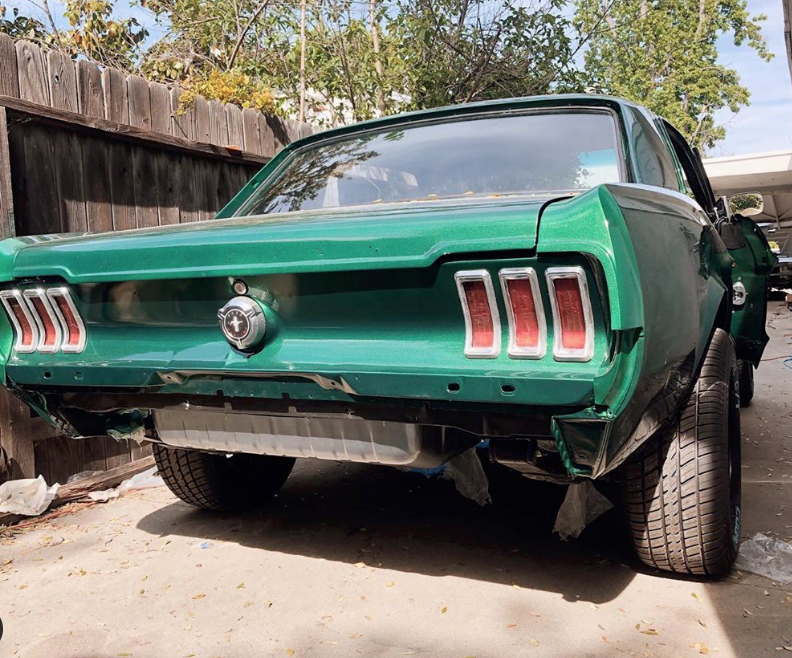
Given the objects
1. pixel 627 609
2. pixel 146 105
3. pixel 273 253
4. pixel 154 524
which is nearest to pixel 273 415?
pixel 273 253

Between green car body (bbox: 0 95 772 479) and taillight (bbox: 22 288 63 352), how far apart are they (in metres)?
0.04

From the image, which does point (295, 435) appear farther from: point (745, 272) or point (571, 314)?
point (745, 272)

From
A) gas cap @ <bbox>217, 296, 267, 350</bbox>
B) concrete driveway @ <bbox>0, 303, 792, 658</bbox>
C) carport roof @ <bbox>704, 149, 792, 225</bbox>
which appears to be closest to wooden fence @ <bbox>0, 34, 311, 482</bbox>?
concrete driveway @ <bbox>0, 303, 792, 658</bbox>

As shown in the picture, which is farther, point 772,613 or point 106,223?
point 106,223

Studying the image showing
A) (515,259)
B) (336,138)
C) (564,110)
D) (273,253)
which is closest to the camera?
(515,259)

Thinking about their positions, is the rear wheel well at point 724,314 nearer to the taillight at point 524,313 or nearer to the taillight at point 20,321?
the taillight at point 524,313

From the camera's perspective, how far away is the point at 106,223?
170 inches

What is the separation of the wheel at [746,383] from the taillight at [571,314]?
3.72 metres

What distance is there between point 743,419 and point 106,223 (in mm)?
4522

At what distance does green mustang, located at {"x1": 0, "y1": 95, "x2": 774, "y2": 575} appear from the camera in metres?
1.91

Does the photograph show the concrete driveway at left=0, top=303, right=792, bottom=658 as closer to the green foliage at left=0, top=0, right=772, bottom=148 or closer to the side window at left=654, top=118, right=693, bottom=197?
the side window at left=654, top=118, right=693, bottom=197

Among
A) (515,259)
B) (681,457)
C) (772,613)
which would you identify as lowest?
(772,613)

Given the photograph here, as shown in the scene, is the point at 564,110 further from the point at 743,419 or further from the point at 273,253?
the point at 743,419

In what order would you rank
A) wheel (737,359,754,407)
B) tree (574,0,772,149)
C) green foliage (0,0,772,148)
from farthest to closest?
1. tree (574,0,772,149)
2. green foliage (0,0,772,148)
3. wheel (737,359,754,407)
